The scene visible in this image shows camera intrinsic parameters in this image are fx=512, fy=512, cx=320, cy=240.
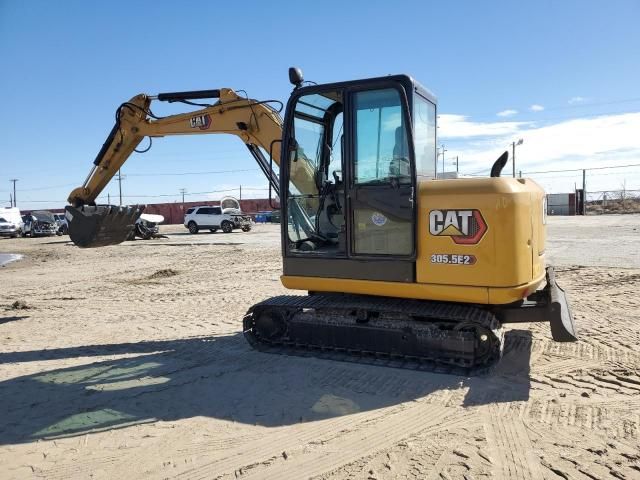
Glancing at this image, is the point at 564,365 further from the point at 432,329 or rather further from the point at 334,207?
the point at 334,207

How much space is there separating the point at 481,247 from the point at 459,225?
280 mm

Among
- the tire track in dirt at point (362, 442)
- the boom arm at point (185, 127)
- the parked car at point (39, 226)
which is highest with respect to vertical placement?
the boom arm at point (185, 127)

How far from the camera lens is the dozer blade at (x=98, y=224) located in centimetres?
801

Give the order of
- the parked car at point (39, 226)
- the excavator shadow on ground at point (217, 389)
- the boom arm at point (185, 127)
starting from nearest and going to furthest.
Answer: the excavator shadow on ground at point (217, 389) → the boom arm at point (185, 127) → the parked car at point (39, 226)

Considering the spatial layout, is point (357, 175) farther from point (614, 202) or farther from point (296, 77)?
point (614, 202)

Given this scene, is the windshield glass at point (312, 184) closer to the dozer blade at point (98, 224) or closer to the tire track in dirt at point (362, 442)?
the tire track in dirt at point (362, 442)

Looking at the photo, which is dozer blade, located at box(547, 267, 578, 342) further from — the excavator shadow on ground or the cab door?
the cab door

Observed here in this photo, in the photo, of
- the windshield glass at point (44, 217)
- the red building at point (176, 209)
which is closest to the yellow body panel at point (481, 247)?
the windshield glass at point (44, 217)

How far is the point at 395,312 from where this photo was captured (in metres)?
5.25

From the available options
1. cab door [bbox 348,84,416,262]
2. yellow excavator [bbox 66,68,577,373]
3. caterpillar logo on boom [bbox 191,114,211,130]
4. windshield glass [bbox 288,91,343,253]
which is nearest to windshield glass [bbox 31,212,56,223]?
caterpillar logo on boom [bbox 191,114,211,130]

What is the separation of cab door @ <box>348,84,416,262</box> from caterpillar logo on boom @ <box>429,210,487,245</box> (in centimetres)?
22

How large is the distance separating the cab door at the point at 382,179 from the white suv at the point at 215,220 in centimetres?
2683

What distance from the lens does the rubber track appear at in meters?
4.93

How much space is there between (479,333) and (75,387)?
3.95 m
